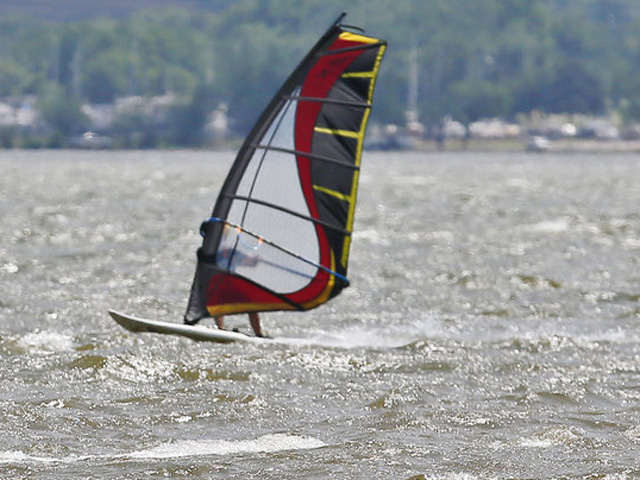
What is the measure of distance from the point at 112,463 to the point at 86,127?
16944cm

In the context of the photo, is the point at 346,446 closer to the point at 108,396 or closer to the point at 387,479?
the point at 387,479

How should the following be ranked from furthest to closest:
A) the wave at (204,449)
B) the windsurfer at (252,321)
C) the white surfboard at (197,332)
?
the windsurfer at (252,321), the white surfboard at (197,332), the wave at (204,449)

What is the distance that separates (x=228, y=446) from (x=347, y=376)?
289cm

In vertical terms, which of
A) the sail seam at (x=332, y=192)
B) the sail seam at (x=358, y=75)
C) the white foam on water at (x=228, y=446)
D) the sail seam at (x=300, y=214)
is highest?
the sail seam at (x=358, y=75)

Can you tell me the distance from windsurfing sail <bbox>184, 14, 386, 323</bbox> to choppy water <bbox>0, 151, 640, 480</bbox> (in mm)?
819

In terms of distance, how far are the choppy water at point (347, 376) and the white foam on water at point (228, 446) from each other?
2cm

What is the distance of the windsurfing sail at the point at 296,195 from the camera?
45.7 feet

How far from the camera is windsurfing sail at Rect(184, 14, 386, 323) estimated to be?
13930 mm

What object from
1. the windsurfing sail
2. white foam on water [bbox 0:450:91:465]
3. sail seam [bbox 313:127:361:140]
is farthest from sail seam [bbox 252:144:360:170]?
white foam on water [bbox 0:450:91:465]

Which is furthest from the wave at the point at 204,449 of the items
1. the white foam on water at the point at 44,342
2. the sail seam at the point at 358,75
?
the sail seam at the point at 358,75

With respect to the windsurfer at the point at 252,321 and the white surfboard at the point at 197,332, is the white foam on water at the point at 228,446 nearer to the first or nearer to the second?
the white surfboard at the point at 197,332

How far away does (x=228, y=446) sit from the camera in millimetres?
9570

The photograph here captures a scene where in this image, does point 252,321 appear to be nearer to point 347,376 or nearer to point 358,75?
point 347,376

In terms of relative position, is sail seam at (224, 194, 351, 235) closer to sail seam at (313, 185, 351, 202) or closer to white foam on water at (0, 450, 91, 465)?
sail seam at (313, 185, 351, 202)
